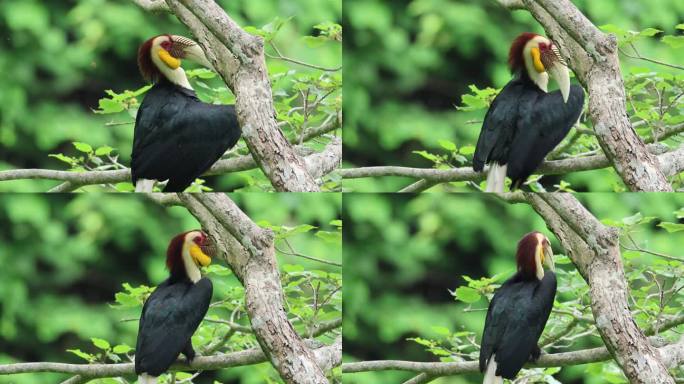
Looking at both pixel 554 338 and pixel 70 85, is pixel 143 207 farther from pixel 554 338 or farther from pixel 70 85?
pixel 554 338

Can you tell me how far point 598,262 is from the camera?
146 inches

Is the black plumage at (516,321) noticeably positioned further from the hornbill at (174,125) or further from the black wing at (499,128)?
the hornbill at (174,125)

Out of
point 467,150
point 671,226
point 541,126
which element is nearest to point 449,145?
point 467,150

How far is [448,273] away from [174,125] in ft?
3.27

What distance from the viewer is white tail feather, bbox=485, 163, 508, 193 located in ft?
12.0

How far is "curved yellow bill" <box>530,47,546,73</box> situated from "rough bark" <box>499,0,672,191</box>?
87mm

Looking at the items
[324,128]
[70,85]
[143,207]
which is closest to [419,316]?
[324,128]

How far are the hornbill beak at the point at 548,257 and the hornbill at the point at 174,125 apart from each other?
40.7 inches

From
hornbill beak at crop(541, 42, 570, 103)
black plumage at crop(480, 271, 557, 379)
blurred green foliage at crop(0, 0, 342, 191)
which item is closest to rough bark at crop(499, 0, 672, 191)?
hornbill beak at crop(541, 42, 570, 103)

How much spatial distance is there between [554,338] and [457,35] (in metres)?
1.02

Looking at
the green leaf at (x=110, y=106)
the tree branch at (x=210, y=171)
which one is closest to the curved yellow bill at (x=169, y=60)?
the green leaf at (x=110, y=106)

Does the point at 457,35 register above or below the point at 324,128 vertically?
above

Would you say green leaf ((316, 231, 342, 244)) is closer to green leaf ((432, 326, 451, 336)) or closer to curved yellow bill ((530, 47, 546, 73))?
green leaf ((432, 326, 451, 336))

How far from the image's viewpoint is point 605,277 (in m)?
3.71
